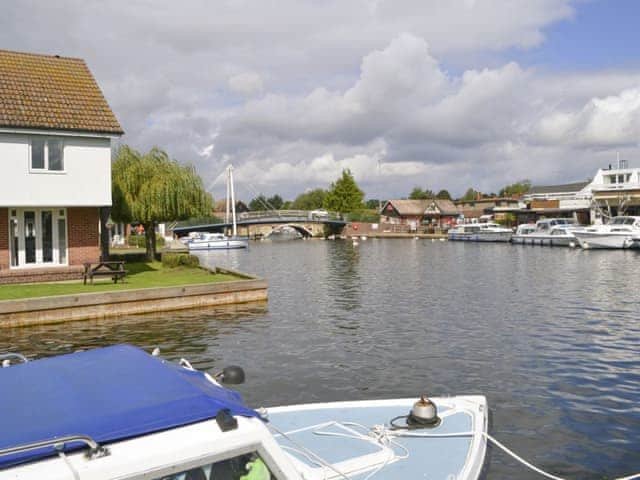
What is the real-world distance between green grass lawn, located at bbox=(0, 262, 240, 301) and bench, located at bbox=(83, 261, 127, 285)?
29 centimetres

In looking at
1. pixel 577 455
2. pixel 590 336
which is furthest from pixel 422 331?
pixel 577 455

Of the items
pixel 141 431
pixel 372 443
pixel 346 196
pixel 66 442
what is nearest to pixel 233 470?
pixel 141 431

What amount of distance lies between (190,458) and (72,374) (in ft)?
5.34

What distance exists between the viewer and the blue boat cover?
377cm

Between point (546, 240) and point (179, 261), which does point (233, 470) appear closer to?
point (179, 261)

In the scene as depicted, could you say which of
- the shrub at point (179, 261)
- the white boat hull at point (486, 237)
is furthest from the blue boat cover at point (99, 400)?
the white boat hull at point (486, 237)

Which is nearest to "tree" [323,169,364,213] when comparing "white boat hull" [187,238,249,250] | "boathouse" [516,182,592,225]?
"boathouse" [516,182,592,225]

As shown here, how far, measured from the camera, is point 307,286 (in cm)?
3203

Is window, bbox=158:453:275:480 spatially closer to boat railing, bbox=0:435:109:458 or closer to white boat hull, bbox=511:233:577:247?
boat railing, bbox=0:435:109:458

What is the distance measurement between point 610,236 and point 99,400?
2402 inches

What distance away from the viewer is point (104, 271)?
2334 cm

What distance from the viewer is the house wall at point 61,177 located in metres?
23.0

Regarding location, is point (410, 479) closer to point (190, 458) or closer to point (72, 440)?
point (190, 458)

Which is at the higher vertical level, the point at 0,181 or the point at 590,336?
the point at 0,181
